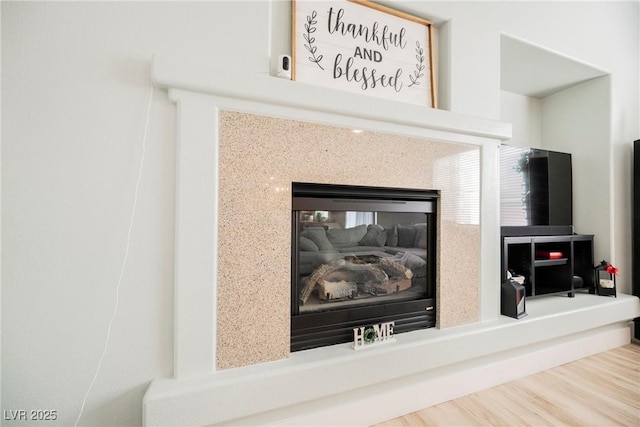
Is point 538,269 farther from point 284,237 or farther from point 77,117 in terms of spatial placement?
point 77,117

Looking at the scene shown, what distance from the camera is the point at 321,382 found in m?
1.31

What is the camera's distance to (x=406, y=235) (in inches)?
67.5

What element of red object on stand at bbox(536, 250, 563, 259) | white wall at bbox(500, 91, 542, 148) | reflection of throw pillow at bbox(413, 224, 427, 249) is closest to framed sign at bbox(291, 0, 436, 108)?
reflection of throw pillow at bbox(413, 224, 427, 249)

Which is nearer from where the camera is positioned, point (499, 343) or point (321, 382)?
point (321, 382)

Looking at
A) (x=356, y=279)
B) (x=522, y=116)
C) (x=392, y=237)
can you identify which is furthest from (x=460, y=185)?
(x=522, y=116)

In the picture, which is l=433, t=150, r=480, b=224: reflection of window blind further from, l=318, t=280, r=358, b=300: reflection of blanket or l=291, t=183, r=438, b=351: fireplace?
l=318, t=280, r=358, b=300: reflection of blanket

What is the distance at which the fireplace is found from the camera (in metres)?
1.45

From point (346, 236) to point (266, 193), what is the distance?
520 millimetres

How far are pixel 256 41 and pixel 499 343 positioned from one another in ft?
6.97

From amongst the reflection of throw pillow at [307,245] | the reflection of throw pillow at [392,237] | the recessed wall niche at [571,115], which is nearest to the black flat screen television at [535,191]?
the recessed wall niche at [571,115]

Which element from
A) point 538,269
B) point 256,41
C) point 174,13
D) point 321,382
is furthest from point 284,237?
point 538,269

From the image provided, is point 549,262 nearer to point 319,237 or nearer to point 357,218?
point 357,218

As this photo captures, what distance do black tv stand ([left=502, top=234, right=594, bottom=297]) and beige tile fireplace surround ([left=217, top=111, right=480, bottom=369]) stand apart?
4.33ft

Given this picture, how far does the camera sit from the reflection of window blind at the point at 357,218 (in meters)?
1.57
